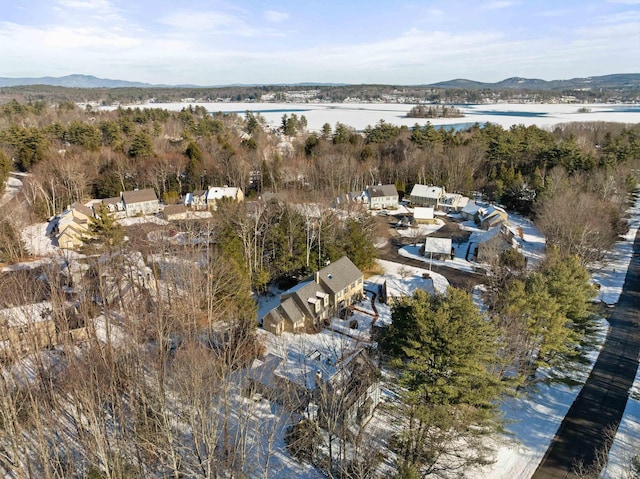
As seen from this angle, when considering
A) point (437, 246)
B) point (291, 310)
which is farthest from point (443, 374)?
point (437, 246)

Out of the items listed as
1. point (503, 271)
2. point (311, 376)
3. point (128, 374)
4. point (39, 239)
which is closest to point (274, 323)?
point (311, 376)

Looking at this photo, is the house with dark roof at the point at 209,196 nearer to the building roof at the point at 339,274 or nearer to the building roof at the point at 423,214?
the building roof at the point at 423,214

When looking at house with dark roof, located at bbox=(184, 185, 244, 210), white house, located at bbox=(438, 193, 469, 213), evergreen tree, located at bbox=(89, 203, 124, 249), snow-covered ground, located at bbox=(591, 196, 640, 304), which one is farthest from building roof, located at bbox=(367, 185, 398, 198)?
evergreen tree, located at bbox=(89, 203, 124, 249)

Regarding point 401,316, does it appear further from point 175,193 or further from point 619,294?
point 175,193

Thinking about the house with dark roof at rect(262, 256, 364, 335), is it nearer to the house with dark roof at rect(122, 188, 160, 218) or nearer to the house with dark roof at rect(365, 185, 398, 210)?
the house with dark roof at rect(365, 185, 398, 210)

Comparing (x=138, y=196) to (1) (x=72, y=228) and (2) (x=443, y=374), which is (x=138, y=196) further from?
(2) (x=443, y=374)

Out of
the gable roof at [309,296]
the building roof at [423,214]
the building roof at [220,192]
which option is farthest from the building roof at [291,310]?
the building roof at [220,192]

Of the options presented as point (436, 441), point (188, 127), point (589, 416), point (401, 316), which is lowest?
point (589, 416)
